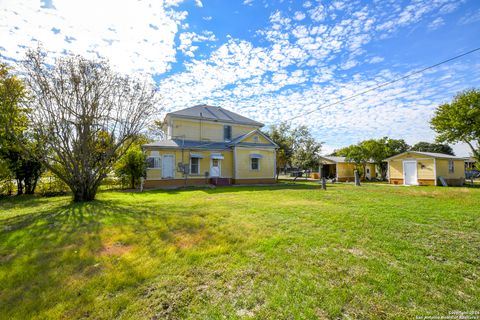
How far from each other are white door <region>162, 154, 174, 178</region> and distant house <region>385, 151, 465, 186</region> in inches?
887

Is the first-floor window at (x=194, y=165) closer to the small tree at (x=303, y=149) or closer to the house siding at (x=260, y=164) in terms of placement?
the house siding at (x=260, y=164)

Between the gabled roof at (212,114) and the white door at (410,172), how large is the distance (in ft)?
50.3

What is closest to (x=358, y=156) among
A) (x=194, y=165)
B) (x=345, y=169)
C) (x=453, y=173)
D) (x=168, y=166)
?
(x=345, y=169)

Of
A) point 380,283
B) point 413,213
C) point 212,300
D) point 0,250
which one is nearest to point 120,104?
point 0,250

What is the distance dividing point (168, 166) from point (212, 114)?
25.9ft

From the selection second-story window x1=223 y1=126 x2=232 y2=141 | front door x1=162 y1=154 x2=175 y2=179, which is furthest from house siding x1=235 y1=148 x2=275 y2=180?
front door x1=162 y1=154 x2=175 y2=179

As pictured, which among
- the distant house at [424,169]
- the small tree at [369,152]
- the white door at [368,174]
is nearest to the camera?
the distant house at [424,169]

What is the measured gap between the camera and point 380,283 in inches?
119

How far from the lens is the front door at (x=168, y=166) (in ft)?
57.7

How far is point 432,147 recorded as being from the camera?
53312mm

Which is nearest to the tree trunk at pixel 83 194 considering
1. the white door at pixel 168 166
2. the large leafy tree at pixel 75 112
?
the large leafy tree at pixel 75 112

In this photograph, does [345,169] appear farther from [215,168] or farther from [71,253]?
[71,253]

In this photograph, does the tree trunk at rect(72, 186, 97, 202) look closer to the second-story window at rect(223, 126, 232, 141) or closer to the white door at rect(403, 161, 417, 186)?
the second-story window at rect(223, 126, 232, 141)

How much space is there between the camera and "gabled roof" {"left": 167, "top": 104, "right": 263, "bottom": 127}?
2092cm
